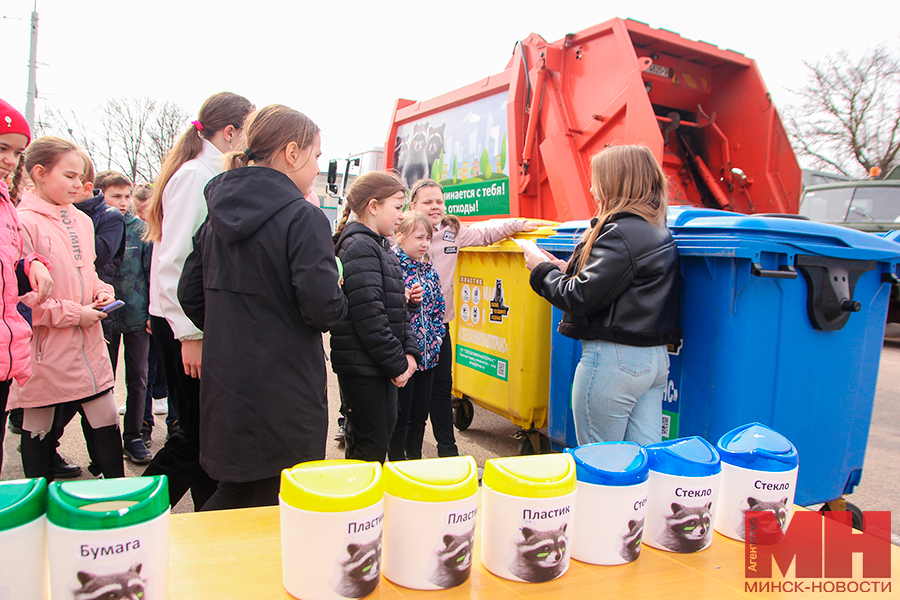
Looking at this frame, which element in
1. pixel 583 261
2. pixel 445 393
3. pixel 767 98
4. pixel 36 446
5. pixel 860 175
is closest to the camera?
pixel 583 261

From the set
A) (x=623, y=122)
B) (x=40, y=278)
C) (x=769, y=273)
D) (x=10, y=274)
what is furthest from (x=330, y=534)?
(x=623, y=122)

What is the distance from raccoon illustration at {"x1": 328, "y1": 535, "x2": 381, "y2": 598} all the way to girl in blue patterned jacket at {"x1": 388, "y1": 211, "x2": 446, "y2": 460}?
206 centimetres

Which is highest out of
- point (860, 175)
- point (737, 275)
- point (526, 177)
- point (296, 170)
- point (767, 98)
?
point (860, 175)

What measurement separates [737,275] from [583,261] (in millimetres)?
640

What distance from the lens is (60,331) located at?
2.71 meters

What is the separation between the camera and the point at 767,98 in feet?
16.8

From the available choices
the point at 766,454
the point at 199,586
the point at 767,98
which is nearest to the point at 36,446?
the point at 199,586

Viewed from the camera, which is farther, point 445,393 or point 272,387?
point 445,393

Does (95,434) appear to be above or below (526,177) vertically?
below

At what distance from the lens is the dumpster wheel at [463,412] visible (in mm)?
4457

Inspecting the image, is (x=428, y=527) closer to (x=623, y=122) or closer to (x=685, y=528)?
(x=685, y=528)

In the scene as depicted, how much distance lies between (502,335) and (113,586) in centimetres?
306

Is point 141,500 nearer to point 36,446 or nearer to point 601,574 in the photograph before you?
point 601,574
